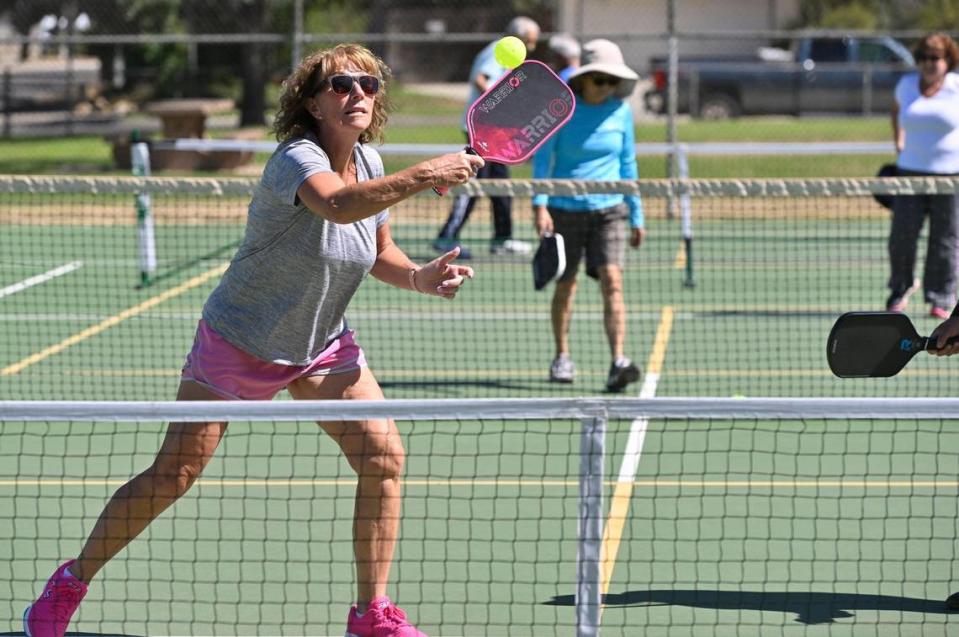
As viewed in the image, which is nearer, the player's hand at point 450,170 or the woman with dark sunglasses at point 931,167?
the player's hand at point 450,170

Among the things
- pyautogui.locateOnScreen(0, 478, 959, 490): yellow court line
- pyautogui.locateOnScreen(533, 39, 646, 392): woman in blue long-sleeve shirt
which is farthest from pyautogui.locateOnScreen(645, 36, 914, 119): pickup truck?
pyautogui.locateOnScreen(0, 478, 959, 490): yellow court line

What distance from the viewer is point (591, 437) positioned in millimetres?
4242

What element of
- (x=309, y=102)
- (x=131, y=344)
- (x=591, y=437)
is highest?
(x=309, y=102)

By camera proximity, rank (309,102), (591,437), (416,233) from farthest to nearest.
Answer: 1. (416,233)
2. (309,102)
3. (591,437)

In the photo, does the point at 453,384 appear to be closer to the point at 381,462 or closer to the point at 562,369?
the point at 562,369

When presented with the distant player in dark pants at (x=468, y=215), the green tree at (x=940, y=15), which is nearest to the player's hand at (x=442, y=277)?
the distant player in dark pants at (x=468, y=215)

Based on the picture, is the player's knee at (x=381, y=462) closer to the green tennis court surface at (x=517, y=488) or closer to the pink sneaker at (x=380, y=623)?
the pink sneaker at (x=380, y=623)

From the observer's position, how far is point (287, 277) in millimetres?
4934

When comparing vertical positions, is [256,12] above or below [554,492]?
above

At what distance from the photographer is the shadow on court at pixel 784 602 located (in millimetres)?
5527

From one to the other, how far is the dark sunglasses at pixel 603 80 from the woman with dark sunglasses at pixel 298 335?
14.2 ft

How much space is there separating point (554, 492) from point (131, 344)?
483 cm

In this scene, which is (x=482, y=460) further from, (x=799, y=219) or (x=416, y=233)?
(x=799, y=219)

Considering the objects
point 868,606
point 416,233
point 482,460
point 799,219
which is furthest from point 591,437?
point 799,219
